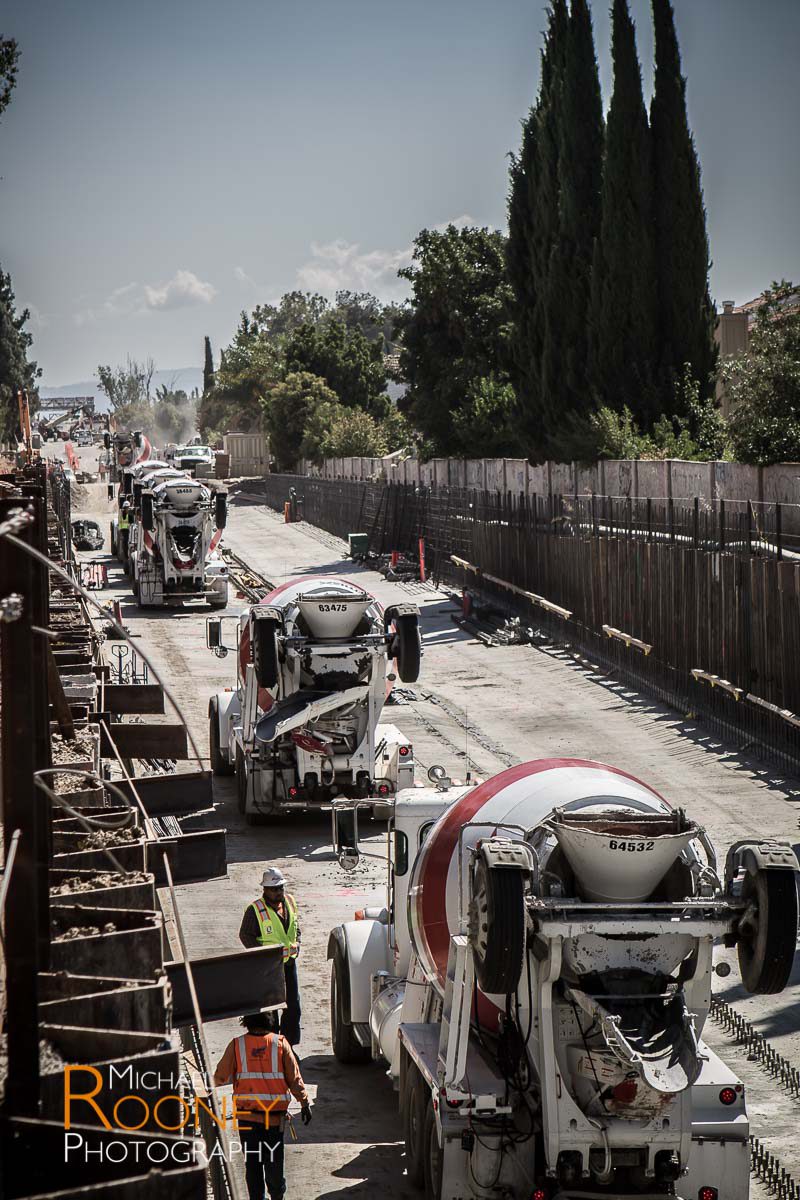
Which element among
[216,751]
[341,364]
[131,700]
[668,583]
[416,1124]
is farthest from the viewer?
[341,364]

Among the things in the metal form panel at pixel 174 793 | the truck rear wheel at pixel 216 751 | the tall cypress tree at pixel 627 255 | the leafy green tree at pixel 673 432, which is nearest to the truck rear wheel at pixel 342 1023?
the metal form panel at pixel 174 793

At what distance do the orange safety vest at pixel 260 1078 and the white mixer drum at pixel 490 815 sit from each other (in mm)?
1309

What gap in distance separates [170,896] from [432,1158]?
566cm

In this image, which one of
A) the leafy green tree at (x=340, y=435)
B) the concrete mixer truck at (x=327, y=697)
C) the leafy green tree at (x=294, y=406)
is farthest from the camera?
the leafy green tree at (x=294, y=406)

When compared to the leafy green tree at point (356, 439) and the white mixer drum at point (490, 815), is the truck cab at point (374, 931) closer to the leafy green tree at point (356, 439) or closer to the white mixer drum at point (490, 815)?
the white mixer drum at point (490, 815)

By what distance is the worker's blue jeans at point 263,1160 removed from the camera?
32.3ft

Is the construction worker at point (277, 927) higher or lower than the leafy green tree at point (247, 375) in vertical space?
lower

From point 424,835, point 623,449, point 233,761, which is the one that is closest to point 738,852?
point 424,835

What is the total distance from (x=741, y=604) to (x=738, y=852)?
60.9 feet

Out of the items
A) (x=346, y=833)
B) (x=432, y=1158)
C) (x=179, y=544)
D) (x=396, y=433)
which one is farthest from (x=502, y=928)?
(x=396, y=433)

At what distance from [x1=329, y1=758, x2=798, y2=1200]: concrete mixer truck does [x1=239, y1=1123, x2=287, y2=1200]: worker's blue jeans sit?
0.97 m

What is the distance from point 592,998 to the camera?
8.91 meters

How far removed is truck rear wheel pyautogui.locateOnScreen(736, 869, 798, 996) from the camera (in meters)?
8.86

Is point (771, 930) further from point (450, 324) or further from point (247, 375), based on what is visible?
point (247, 375)
